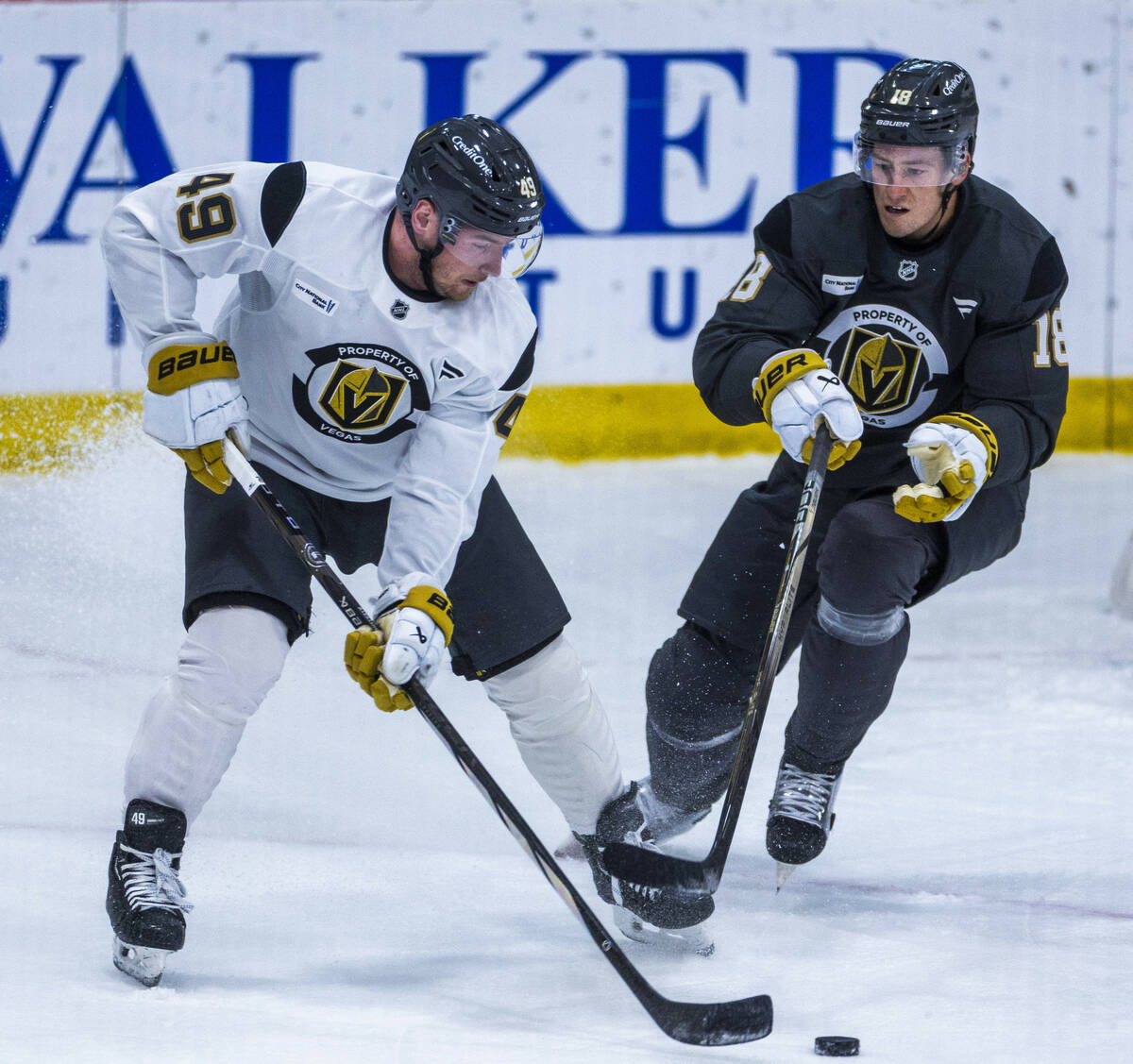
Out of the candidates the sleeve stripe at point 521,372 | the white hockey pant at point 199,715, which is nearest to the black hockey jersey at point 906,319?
the sleeve stripe at point 521,372

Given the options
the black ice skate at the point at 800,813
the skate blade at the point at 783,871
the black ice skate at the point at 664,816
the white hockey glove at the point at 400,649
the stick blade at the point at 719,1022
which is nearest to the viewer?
the stick blade at the point at 719,1022

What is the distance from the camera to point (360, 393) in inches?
87.5

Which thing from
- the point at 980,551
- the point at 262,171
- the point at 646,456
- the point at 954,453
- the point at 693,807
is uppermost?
the point at 262,171

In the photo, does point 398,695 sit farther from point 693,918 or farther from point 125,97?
point 125,97

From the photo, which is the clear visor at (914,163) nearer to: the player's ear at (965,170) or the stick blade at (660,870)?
the player's ear at (965,170)

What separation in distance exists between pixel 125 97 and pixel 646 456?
1.91 meters

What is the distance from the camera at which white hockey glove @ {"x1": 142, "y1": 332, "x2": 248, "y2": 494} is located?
7.13 ft

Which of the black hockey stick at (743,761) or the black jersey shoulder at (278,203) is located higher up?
the black jersey shoulder at (278,203)

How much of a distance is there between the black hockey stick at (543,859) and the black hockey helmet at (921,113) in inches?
38.9

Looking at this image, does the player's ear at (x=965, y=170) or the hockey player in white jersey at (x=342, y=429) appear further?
the player's ear at (x=965, y=170)

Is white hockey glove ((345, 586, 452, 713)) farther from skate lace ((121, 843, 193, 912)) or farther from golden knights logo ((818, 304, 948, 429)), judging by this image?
golden knights logo ((818, 304, 948, 429))

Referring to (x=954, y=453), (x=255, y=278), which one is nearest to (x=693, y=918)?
(x=954, y=453)

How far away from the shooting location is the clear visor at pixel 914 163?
94.9 inches

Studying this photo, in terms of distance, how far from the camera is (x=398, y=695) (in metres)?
2.04
